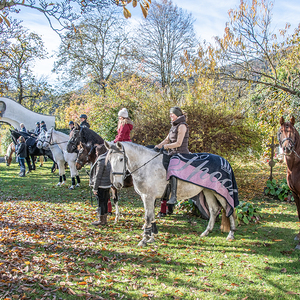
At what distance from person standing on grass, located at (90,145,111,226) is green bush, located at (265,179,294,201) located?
5.98m

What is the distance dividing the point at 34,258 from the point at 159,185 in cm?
244

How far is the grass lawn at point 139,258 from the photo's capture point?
3.45m

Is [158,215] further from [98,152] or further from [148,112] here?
[148,112]

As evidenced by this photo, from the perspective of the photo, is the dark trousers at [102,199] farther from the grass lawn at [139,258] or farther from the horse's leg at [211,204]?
the horse's leg at [211,204]

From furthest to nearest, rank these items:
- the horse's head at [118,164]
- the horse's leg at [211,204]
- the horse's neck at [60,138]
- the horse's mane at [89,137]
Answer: the horse's neck at [60,138] < the horse's mane at [89,137] < the horse's leg at [211,204] < the horse's head at [118,164]

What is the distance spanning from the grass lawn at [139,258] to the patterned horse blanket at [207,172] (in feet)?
3.30

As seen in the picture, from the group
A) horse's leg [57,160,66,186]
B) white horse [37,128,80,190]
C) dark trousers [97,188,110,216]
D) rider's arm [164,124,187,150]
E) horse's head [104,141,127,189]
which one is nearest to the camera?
horse's head [104,141,127,189]

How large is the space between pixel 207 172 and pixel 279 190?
525cm

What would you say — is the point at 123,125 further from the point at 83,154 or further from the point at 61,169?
the point at 61,169

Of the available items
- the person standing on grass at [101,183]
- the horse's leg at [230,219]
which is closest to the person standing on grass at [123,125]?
the person standing on grass at [101,183]

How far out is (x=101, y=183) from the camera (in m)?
5.95

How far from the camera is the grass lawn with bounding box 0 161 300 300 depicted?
3.45m

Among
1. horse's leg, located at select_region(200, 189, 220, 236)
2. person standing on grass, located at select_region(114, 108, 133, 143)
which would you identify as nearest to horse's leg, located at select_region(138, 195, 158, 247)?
horse's leg, located at select_region(200, 189, 220, 236)

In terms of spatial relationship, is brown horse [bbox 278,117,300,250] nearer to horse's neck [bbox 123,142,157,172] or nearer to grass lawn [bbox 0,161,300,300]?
grass lawn [bbox 0,161,300,300]
